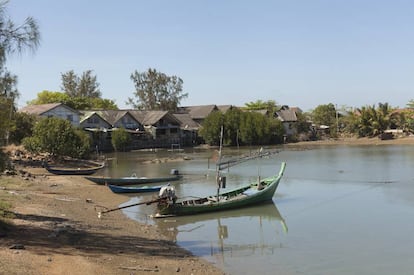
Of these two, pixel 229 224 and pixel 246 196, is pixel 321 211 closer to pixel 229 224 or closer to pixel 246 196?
pixel 246 196

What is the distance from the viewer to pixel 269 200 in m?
23.4

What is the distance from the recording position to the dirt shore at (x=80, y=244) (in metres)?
10.2

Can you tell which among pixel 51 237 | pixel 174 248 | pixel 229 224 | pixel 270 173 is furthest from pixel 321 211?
pixel 270 173

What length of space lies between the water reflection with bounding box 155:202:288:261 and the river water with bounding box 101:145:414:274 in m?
0.03

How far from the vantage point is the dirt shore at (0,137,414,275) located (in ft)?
33.6

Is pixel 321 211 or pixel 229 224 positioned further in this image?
pixel 321 211

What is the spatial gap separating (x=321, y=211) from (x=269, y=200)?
3.06m

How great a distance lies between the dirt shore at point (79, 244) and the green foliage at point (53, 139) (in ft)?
66.0

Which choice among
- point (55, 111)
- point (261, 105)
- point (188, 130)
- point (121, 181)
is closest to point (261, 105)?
point (261, 105)

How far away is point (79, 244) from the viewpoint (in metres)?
12.4

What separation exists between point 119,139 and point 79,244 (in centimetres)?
5438

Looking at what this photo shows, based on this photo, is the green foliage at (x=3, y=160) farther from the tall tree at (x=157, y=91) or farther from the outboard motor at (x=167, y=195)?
the tall tree at (x=157, y=91)

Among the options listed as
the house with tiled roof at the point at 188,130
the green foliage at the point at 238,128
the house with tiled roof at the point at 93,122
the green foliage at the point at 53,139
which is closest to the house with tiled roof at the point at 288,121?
the green foliage at the point at 238,128

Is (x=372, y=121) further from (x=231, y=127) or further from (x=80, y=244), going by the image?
(x=80, y=244)
